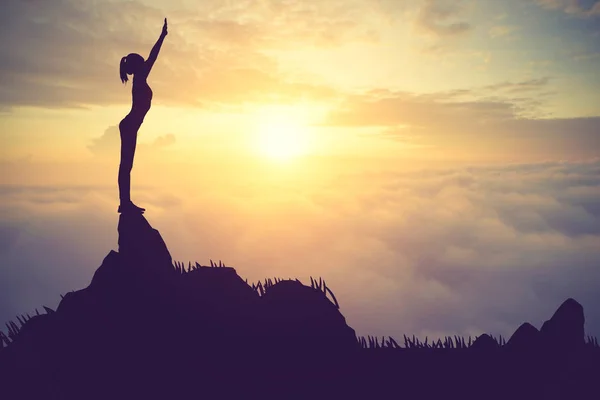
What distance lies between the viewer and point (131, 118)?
46.8 feet

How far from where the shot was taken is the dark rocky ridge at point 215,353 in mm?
12961

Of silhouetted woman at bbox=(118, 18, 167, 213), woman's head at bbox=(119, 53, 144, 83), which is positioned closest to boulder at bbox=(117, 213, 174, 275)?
silhouetted woman at bbox=(118, 18, 167, 213)

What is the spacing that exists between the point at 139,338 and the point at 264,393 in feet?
11.8

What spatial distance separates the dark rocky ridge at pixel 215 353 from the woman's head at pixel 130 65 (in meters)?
3.98

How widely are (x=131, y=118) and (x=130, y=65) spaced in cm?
148

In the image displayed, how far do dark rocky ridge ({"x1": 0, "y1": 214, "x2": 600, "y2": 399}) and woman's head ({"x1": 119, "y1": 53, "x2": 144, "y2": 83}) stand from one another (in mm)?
3984

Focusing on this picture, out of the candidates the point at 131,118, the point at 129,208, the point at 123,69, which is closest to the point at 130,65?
the point at 123,69

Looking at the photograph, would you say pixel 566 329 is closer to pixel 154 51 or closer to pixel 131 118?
pixel 131 118

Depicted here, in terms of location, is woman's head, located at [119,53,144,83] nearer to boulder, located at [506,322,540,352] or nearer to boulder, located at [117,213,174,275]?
boulder, located at [117,213,174,275]

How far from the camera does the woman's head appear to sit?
14227mm

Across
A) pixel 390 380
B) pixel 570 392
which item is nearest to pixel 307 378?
pixel 390 380

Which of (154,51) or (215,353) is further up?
(154,51)

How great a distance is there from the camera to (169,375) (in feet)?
42.5

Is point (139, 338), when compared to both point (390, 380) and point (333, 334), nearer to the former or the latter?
point (333, 334)
